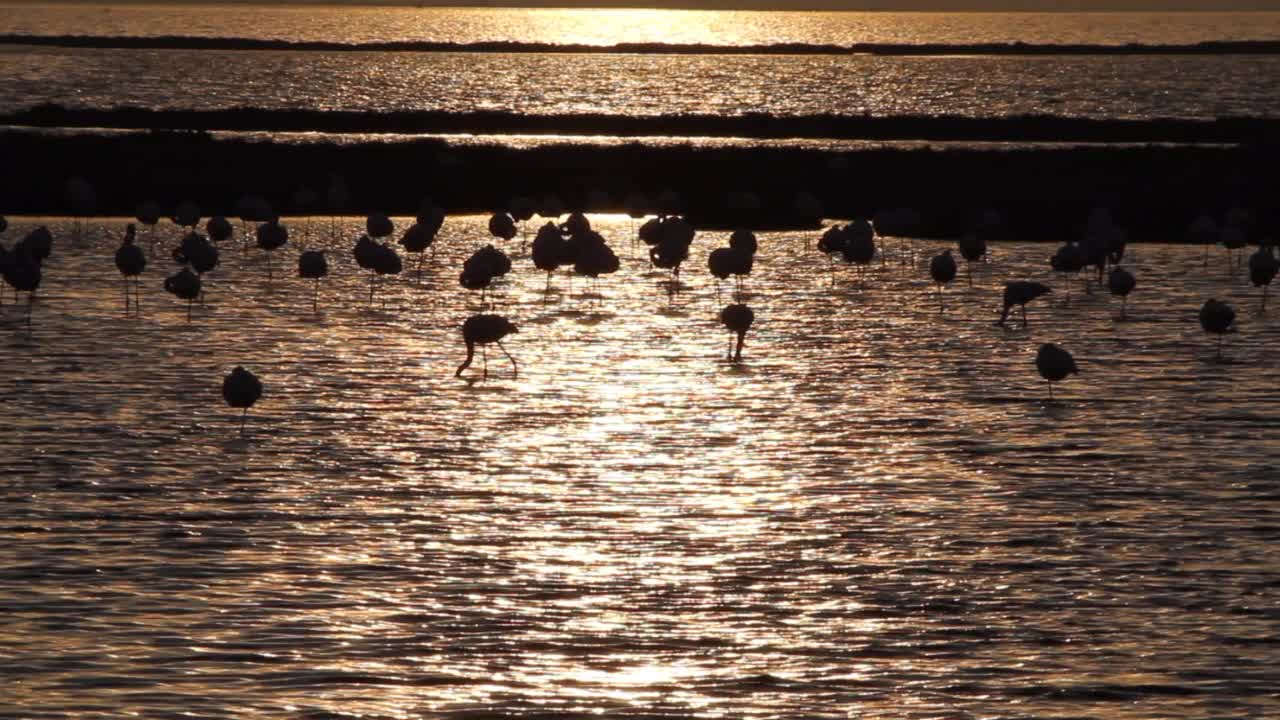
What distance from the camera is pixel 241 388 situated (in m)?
20.3

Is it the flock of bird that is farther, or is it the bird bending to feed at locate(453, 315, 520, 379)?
the flock of bird

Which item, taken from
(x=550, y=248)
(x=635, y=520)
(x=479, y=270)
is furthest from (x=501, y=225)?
(x=635, y=520)

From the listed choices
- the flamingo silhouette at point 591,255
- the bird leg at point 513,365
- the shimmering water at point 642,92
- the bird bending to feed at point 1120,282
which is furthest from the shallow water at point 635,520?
the shimmering water at point 642,92

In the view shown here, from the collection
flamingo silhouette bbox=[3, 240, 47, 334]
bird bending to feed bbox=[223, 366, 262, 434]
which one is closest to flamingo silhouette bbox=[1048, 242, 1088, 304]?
flamingo silhouette bbox=[3, 240, 47, 334]

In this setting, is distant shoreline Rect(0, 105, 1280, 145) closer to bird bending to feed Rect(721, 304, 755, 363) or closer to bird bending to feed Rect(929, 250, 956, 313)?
bird bending to feed Rect(929, 250, 956, 313)

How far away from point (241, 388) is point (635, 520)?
Result: 16.8 feet

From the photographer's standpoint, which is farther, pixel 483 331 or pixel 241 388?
pixel 483 331

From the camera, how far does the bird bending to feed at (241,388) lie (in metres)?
20.3

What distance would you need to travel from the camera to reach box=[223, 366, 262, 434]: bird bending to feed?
20266 mm

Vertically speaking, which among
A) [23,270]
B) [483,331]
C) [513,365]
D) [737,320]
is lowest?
[513,365]

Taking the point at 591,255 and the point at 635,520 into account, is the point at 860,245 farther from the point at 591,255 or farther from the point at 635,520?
the point at 635,520

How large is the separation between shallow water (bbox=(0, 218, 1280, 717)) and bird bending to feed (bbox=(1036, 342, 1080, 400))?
1.25 feet

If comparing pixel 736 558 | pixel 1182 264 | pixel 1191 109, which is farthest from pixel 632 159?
pixel 1191 109

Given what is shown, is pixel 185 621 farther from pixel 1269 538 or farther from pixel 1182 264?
pixel 1182 264
